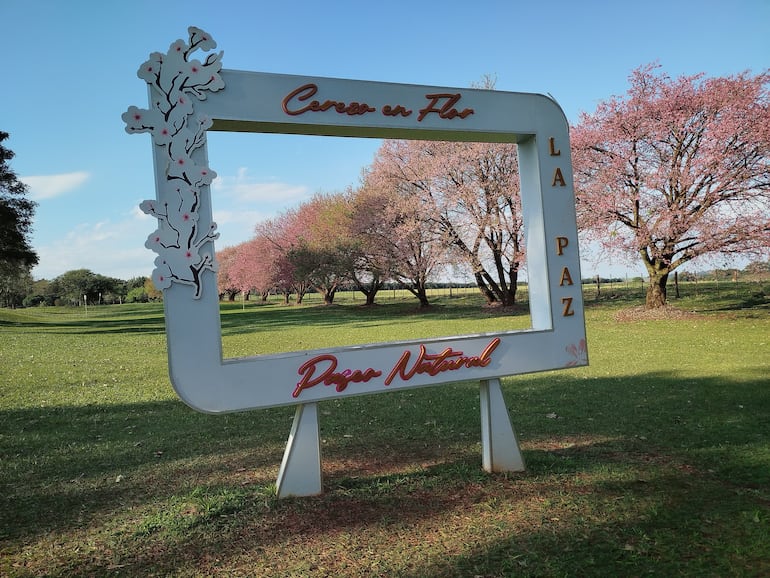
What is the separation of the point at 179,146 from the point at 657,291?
1562cm

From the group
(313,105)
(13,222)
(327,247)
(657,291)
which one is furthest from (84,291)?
(313,105)

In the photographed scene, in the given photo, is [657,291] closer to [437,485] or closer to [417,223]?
[417,223]

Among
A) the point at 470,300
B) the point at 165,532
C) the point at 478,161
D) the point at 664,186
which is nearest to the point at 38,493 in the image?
the point at 165,532

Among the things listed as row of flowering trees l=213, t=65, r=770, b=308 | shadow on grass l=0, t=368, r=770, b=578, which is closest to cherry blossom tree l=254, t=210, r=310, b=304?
row of flowering trees l=213, t=65, r=770, b=308

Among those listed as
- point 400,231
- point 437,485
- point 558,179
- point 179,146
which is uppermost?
point 400,231

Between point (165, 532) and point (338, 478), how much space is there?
126 cm

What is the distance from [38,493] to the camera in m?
4.23

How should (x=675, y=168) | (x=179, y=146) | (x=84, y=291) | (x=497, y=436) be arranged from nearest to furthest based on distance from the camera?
(x=179, y=146)
(x=497, y=436)
(x=675, y=168)
(x=84, y=291)

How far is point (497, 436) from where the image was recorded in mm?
4184

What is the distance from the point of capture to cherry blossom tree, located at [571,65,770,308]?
14.5 meters

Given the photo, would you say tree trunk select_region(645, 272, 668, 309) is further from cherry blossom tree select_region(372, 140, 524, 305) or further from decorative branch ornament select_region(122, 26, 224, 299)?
decorative branch ornament select_region(122, 26, 224, 299)

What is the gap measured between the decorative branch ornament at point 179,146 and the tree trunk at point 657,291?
1536 cm

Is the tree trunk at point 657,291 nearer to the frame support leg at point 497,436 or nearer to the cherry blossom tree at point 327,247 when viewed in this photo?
the cherry blossom tree at point 327,247

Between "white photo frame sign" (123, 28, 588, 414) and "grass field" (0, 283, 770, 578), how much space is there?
778 millimetres
